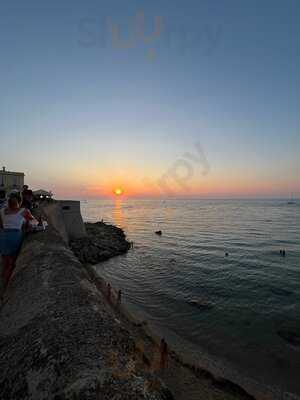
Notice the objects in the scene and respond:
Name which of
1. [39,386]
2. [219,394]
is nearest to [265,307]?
[219,394]

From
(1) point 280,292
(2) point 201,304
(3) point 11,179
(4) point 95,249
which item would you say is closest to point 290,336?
(2) point 201,304

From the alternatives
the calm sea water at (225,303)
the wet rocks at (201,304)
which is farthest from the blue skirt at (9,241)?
the wet rocks at (201,304)

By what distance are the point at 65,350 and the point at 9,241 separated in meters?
4.39

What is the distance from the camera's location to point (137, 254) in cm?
3148

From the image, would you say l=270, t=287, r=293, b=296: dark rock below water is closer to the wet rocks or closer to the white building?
the wet rocks

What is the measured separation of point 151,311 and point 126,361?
14772 mm

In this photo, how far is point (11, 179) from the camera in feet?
127

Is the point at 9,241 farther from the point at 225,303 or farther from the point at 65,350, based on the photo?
the point at 225,303

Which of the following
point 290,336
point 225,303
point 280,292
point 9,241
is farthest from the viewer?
point 280,292

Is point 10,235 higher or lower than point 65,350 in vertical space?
higher

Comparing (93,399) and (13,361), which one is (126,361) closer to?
(93,399)

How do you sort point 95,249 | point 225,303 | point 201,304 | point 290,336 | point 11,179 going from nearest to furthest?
point 290,336 < point 201,304 < point 225,303 < point 95,249 < point 11,179

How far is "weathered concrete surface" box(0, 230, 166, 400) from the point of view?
5.84 ft

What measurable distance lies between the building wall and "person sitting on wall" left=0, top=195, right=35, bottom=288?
35639 millimetres
